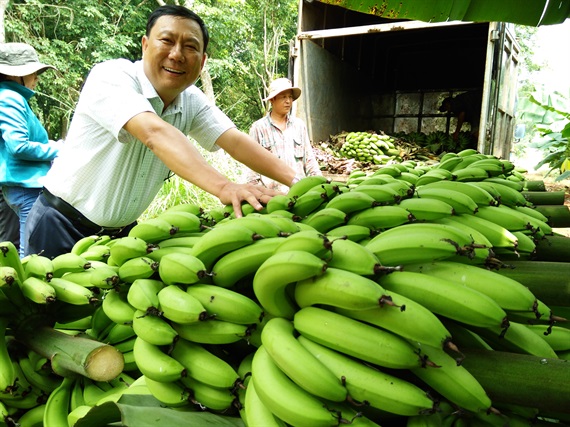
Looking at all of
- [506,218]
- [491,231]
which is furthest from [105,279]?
[506,218]

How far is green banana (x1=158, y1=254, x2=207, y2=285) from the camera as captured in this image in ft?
3.29

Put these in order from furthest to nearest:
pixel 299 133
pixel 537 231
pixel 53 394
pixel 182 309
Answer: pixel 299 133, pixel 537 231, pixel 53 394, pixel 182 309

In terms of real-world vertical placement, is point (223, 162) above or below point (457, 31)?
below

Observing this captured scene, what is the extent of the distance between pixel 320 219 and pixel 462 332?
44cm

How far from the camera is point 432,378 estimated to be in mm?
830

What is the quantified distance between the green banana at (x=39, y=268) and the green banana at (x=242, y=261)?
0.56 meters

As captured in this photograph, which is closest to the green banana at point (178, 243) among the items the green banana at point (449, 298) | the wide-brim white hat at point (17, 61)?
the green banana at point (449, 298)

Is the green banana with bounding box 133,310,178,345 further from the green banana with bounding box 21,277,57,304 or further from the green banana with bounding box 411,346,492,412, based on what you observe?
the green banana with bounding box 411,346,492,412

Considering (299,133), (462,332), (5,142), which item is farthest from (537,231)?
(299,133)

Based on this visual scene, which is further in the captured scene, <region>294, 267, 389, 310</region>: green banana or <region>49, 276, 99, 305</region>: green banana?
A: <region>49, 276, 99, 305</region>: green banana

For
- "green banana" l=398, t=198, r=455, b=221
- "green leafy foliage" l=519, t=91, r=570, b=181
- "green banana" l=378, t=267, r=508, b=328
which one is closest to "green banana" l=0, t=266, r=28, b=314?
"green banana" l=378, t=267, r=508, b=328

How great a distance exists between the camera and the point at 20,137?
3.35 meters

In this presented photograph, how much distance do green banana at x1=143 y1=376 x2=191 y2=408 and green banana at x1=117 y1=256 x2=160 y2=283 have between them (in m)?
0.25

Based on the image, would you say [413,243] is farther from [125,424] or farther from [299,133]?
[299,133]
